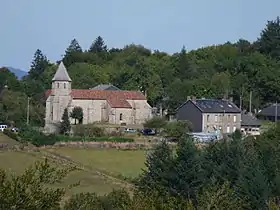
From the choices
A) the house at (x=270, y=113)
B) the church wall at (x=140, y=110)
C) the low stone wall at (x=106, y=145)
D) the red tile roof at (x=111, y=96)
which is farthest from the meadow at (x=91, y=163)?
the house at (x=270, y=113)

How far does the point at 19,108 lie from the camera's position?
6356cm

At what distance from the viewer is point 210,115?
62.4 m

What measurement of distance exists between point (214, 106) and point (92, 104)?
11.8 metres

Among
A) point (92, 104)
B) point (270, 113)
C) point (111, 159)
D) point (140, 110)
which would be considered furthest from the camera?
point (270, 113)

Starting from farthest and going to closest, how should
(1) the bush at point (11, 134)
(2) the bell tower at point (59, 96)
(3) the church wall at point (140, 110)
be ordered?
(3) the church wall at point (140, 110), (2) the bell tower at point (59, 96), (1) the bush at point (11, 134)

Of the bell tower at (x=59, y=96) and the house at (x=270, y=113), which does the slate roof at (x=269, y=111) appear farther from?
the bell tower at (x=59, y=96)

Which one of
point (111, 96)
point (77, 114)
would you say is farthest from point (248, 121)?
point (77, 114)

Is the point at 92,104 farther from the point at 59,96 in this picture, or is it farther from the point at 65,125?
the point at 65,125

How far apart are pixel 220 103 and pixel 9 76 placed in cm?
3047

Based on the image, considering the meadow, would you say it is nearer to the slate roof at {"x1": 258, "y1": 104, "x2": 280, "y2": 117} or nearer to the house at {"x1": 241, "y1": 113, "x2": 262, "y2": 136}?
the house at {"x1": 241, "y1": 113, "x2": 262, "y2": 136}

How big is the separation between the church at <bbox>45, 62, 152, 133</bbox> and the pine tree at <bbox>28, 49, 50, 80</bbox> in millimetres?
32656

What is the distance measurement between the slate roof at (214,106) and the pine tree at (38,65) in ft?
117

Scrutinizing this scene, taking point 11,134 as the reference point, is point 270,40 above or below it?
above

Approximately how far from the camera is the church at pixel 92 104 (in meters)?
59.6
